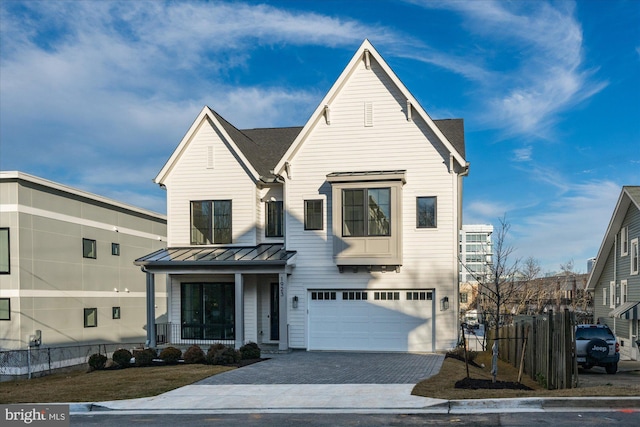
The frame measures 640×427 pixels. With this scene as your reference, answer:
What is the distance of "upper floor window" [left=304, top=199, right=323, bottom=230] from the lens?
22844 millimetres

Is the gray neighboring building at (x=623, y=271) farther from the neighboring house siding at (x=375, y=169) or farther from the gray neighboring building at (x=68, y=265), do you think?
the gray neighboring building at (x=68, y=265)

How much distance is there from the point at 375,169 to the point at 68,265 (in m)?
16.9

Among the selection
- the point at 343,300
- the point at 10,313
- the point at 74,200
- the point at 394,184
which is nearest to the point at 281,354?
the point at 343,300

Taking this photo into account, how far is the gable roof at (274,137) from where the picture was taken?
22.1 metres

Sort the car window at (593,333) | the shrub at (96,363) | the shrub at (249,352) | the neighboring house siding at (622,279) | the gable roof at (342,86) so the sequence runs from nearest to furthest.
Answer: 1. the shrub at (96,363)
2. the shrub at (249,352)
3. the car window at (593,333)
4. the gable roof at (342,86)
5. the neighboring house siding at (622,279)

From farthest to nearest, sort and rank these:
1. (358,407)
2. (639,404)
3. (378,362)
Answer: (378,362) < (358,407) < (639,404)

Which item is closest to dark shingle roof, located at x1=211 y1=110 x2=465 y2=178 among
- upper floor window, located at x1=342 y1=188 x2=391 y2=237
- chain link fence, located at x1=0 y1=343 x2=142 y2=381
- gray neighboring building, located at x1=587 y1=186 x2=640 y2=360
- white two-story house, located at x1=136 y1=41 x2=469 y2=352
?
white two-story house, located at x1=136 y1=41 x2=469 y2=352

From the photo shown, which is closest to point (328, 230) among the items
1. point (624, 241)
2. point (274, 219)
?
point (274, 219)

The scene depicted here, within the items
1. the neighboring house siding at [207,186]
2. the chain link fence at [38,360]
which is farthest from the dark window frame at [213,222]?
the chain link fence at [38,360]

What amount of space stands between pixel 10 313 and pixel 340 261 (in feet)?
49.4

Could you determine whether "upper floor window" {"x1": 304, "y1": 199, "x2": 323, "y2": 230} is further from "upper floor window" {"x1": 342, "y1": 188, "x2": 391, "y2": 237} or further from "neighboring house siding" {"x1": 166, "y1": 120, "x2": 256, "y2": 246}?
"neighboring house siding" {"x1": 166, "y1": 120, "x2": 256, "y2": 246}

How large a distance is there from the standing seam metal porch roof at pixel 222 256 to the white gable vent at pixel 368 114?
5.95 m

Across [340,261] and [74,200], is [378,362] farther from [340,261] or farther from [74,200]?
[74,200]

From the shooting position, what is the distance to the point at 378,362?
18.6m
